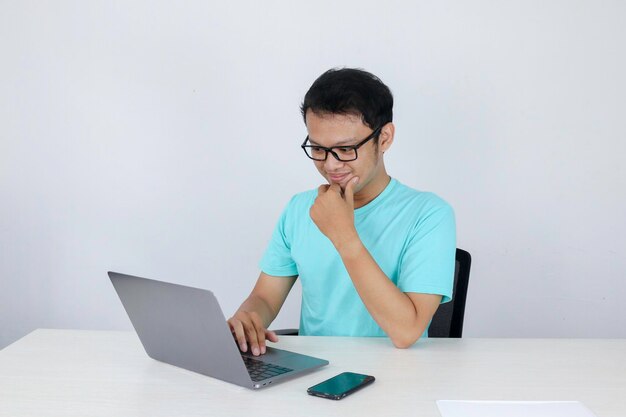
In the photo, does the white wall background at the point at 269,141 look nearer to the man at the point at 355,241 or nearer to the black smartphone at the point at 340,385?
the man at the point at 355,241

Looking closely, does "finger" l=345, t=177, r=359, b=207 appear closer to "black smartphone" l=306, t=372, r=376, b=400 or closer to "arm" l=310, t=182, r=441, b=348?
"arm" l=310, t=182, r=441, b=348

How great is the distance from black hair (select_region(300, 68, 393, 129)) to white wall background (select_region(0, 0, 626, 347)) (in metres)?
1.04

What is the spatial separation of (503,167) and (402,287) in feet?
4.32

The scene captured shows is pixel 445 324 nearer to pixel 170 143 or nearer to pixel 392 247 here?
pixel 392 247

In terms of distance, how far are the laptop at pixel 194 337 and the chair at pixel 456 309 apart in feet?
2.00

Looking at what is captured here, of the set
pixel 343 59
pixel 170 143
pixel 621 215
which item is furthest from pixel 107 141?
pixel 621 215

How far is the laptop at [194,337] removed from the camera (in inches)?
52.5

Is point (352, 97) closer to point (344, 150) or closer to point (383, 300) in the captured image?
point (344, 150)

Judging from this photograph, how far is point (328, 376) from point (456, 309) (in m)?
0.68

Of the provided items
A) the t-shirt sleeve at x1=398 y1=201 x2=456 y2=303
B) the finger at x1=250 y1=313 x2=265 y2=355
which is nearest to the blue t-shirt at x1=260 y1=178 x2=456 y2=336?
the t-shirt sleeve at x1=398 y1=201 x2=456 y2=303

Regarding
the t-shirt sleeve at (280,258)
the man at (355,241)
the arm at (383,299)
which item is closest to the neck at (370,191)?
the man at (355,241)

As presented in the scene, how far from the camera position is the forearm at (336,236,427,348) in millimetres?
1653

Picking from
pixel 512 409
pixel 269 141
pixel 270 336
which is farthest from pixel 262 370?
pixel 269 141

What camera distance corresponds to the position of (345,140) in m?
1.82
